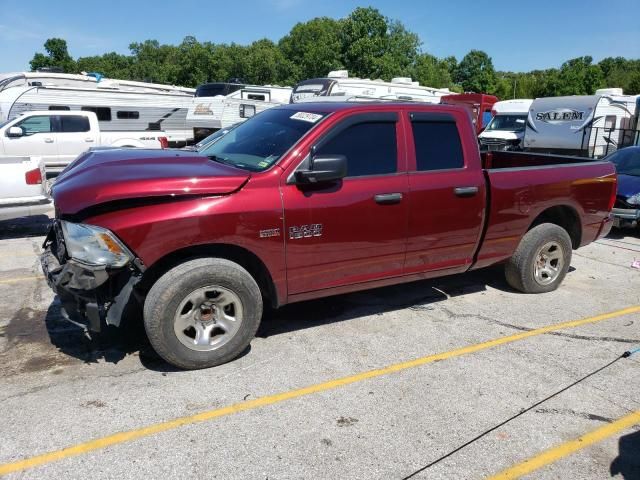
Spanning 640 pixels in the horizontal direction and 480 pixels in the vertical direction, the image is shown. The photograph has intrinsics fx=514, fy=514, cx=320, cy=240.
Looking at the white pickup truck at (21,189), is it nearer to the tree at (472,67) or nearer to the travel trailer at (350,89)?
the travel trailer at (350,89)

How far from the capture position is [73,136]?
44.8 ft

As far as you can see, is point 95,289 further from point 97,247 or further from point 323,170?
point 323,170

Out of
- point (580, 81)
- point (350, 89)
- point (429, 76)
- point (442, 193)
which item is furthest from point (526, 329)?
point (580, 81)

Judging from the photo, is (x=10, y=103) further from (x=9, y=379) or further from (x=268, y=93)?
(x=9, y=379)

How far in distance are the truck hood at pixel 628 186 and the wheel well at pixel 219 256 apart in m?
6.97

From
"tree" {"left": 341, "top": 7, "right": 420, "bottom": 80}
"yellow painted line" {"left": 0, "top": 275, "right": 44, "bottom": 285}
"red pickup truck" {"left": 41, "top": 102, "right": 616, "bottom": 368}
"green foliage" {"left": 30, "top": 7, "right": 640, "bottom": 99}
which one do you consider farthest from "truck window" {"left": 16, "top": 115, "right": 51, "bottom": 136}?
"tree" {"left": 341, "top": 7, "right": 420, "bottom": 80}

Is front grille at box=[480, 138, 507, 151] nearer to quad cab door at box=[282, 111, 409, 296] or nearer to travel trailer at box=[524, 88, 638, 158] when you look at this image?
travel trailer at box=[524, 88, 638, 158]

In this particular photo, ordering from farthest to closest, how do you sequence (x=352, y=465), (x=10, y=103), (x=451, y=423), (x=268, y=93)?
1. (x=268, y=93)
2. (x=10, y=103)
3. (x=451, y=423)
4. (x=352, y=465)

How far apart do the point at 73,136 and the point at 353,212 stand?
12014 mm

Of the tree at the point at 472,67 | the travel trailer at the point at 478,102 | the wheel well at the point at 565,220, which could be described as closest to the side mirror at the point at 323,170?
the wheel well at the point at 565,220

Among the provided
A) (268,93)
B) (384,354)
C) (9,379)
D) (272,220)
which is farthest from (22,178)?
(268,93)

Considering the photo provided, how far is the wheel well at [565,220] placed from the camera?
5688 mm

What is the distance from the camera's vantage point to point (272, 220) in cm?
Result: 379

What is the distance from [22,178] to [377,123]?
Answer: 5912mm
